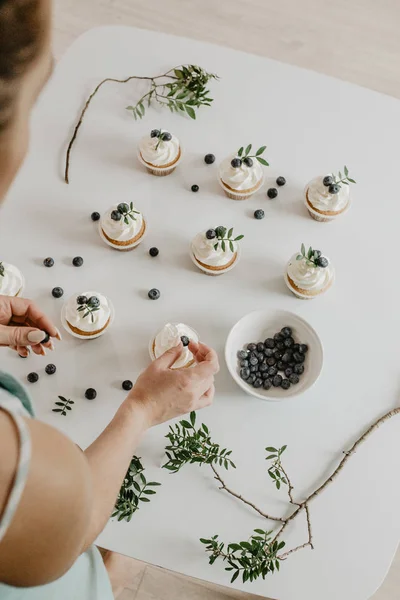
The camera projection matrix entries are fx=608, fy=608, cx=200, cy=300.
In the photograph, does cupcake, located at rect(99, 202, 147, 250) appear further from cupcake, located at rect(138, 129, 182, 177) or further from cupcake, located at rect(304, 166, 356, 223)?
cupcake, located at rect(304, 166, 356, 223)

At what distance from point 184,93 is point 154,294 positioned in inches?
27.2

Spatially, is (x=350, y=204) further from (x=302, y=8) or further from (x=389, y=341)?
(x=302, y=8)

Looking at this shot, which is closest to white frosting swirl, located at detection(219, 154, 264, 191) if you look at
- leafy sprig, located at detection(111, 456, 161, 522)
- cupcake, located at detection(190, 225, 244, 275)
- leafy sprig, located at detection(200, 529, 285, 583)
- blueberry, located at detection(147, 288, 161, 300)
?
cupcake, located at detection(190, 225, 244, 275)

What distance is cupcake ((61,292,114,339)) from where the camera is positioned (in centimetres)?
167

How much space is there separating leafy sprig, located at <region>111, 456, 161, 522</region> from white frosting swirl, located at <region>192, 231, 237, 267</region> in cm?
58

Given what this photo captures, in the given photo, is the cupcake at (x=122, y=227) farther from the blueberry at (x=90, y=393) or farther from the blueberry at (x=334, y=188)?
the blueberry at (x=334, y=188)

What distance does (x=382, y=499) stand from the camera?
1574 mm

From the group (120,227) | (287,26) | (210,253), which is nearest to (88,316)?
(120,227)

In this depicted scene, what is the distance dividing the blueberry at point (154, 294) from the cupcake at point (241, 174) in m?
0.39

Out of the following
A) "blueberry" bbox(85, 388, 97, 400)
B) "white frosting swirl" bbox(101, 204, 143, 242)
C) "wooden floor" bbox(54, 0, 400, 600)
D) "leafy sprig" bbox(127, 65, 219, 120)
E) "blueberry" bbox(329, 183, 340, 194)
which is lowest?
"blueberry" bbox(85, 388, 97, 400)

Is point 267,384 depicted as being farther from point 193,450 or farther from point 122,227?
point 122,227

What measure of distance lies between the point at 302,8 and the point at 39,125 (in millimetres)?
1922

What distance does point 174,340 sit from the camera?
1652mm

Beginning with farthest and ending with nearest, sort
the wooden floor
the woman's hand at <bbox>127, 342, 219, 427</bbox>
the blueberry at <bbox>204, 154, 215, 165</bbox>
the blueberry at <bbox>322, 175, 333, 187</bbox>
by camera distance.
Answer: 1. the wooden floor
2. the blueberry at <bbox>204, 154, 215, 165</bbox>
3. the blueberry at <bbox>322, 175, 333, 187</bbox>
4. the woman's hand at <bbox>127, 342, 219, 427</bbox>
